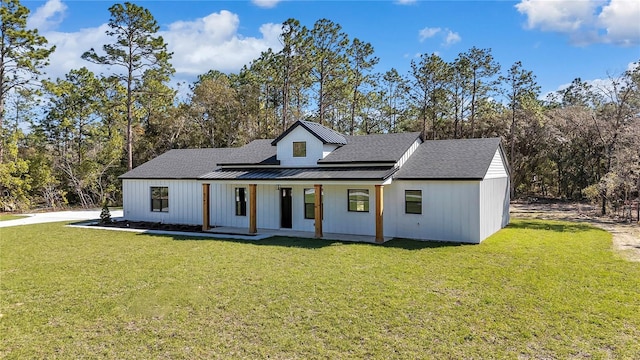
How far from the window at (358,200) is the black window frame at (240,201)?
4828 mm

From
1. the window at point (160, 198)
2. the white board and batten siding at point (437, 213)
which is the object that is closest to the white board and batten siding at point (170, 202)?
the window at point (160, 198)

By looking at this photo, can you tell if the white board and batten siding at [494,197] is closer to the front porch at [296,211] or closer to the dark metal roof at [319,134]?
the front porch at [296,211]

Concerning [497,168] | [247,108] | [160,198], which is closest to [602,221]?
[497,168]

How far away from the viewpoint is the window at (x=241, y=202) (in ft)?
56.9

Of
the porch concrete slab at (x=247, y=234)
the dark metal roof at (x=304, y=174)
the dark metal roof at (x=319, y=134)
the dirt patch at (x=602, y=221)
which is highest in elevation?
the dark metal roof at (x=319, y=134)

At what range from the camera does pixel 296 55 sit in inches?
1166

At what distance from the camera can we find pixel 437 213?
13727 millimetres

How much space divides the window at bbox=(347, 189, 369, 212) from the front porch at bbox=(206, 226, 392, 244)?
1.03m

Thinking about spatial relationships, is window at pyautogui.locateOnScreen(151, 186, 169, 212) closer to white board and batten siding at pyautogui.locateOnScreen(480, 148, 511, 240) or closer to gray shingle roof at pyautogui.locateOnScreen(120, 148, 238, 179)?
gray shingle roof at pyautogui.locateOnScreen(120, 148, 238, 179)

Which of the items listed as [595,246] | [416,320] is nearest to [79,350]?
[416,320]

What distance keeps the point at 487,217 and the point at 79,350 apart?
12714 mm

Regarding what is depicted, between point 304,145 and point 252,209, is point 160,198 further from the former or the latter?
point 304,145

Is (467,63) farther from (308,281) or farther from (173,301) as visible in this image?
(173,301)

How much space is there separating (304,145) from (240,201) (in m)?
3.73
